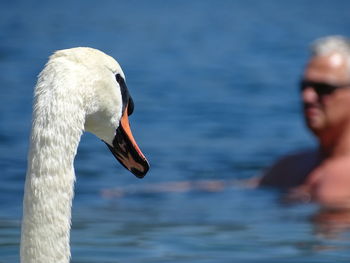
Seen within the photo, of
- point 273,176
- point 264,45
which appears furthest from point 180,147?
point 264,45

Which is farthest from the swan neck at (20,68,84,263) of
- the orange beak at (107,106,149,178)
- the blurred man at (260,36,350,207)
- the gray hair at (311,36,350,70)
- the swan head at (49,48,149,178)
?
the gray hair at (311,36,350,70)

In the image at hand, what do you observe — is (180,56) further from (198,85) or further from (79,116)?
(79,116)

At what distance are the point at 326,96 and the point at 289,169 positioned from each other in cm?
73

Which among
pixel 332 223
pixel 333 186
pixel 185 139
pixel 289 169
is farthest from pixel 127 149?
pixel 185 139

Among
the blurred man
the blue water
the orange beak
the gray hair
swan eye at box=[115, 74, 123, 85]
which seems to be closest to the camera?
swan eye at box=[115, 74, 123, 85]

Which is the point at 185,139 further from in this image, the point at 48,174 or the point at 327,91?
the point at 48,174

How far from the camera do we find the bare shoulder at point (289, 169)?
931 centimetres

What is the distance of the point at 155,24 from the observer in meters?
32.0

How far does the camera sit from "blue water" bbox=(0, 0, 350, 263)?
716 centimetres

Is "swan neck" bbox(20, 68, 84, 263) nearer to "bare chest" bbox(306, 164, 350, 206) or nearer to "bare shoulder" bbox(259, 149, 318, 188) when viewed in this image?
"bare chest" bbox(306, 164, 350, 206)

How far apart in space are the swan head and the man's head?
4.06 m

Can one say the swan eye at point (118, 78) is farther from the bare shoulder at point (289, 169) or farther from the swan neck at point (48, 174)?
the bare shoulder at point (289, 169)

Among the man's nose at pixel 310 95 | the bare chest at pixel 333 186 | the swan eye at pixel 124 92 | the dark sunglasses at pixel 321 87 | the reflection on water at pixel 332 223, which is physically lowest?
the swan eye at pixel 124 92

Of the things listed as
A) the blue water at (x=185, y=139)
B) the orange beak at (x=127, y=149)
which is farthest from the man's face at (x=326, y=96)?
the orange beak at (x=127, y=149)
